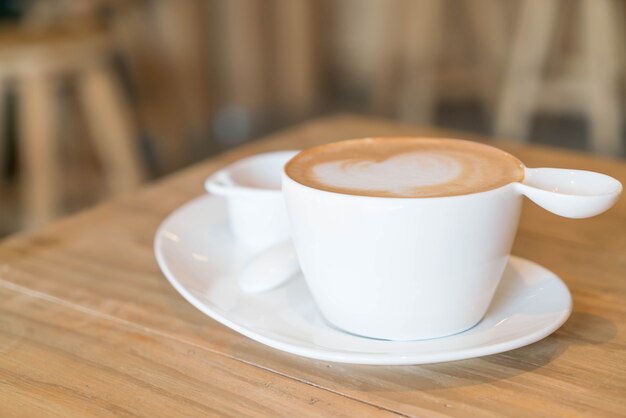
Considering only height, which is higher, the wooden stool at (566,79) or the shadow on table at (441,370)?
the shadow on table at (441,370)

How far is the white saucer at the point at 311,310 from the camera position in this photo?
356 millimetres

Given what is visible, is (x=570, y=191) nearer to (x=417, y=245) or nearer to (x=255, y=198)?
(x=417, y=245)

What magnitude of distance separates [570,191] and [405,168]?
0.26 ft

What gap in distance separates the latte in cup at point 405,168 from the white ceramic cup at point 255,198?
0.06 m

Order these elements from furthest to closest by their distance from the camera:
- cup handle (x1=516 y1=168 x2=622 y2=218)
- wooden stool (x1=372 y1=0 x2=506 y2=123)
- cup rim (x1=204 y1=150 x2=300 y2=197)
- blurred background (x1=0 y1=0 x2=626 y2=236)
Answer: wooden stool (x1=372 y1=0 x2=506 y2=123) → blurred background (x1=0 y1=0 x2=626 y2=236) → cup rim (x1=204 y1=150 x2=300 y2=197) → cup handle (x1=516 y1=168 x2=622 y2=218)

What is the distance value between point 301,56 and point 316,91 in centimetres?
18

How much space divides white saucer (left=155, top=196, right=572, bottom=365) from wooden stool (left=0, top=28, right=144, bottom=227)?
2.64 feet

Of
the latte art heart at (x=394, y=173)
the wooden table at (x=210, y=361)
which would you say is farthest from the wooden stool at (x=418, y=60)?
the latte art heart at (x=394, y=173)

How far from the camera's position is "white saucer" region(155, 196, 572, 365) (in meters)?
0.36

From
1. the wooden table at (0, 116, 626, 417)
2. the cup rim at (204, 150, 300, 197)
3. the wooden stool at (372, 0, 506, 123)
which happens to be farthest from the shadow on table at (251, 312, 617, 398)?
the wooden stool at (372, 0, 506, 123)

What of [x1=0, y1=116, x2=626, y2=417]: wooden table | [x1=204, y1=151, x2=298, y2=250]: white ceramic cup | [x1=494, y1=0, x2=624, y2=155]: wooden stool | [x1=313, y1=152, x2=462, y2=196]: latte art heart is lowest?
[x1=494, y1=0, x2=624, y2=155]: wooden stool

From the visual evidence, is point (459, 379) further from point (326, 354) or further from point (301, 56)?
point (301, 56)

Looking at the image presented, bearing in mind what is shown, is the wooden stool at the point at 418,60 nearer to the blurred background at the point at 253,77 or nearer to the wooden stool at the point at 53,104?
the blurred background at the point at 253,77

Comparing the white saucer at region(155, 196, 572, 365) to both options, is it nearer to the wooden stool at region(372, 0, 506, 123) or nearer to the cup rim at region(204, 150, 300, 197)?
the cup rim at region(204, 150, 300, 197)
